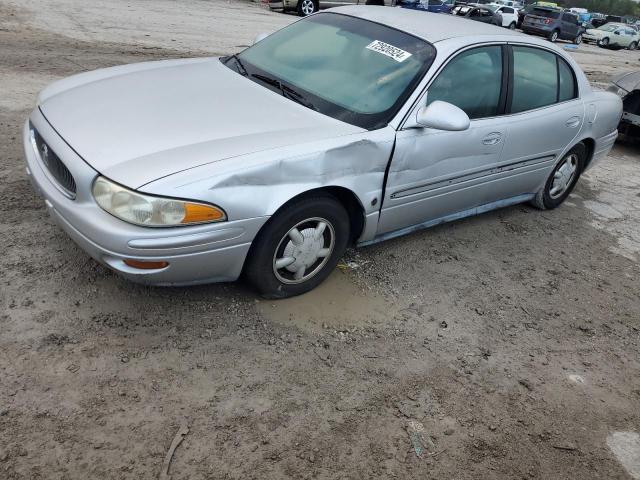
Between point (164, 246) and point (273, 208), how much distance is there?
58 centimetres

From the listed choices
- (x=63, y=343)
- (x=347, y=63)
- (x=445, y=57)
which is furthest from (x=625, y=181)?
(x=63, y=343)

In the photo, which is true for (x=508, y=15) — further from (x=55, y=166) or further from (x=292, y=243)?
(x=55, y=166)

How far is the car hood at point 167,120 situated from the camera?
2.68 metres

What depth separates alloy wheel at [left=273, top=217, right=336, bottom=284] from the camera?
3.08 meters

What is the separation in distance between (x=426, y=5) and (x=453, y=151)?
71.0 ft

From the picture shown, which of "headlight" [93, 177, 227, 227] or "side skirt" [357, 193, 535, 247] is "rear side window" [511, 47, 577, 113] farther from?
"headlight" [93, 177, 227, 227]

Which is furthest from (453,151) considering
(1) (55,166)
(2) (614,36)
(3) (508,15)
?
(2) (614,36)

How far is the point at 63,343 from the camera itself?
2.71m

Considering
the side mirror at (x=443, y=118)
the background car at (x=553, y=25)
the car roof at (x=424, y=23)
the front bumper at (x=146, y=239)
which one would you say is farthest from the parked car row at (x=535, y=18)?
the front bumper at (x=146, y=239)

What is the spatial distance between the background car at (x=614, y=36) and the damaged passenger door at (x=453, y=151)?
3224 centimetres

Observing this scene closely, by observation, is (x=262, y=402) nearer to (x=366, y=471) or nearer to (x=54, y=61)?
(x=366, y=471)

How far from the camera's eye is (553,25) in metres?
27.2

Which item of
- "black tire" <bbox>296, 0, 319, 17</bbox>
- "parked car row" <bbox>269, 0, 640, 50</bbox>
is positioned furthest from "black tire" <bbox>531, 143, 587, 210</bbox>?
"parked car row" <bbox>269, 0, 640, 50</bbox>

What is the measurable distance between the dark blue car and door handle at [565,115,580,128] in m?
17.1
